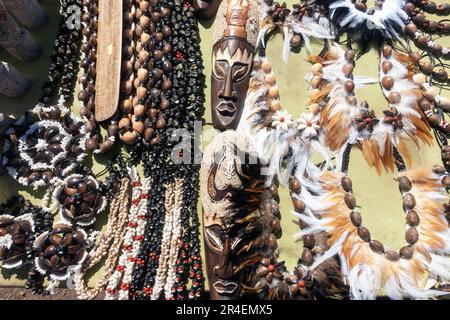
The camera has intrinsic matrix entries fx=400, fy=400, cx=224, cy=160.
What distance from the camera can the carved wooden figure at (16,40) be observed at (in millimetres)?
3047

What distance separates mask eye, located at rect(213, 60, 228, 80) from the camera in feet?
10.7

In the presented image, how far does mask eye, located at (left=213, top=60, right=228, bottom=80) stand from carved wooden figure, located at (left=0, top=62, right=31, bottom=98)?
5.26 ft

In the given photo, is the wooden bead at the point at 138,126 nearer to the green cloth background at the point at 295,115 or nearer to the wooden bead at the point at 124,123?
the wooden bead at the point at 124,123

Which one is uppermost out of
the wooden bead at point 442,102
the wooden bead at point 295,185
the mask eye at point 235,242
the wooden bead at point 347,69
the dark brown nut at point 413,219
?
the wooden bead at point 347,69

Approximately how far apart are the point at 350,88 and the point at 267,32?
0.88 meters

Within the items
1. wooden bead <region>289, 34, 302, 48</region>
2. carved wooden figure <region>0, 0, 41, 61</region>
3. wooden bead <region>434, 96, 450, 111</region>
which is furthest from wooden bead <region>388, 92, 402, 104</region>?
carved wooden figure <region>0, 0, 41, 61</region>

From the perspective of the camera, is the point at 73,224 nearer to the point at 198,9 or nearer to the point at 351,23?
the point at 198,9

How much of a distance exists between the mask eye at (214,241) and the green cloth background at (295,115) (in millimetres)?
589

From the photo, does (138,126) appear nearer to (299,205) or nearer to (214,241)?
(214,241)

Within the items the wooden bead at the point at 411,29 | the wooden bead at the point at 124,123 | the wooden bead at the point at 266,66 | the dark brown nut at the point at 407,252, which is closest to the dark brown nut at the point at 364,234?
the dark brown nut at the point at 407,252

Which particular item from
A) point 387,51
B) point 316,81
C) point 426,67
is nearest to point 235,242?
point 316,81

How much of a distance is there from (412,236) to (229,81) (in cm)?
190

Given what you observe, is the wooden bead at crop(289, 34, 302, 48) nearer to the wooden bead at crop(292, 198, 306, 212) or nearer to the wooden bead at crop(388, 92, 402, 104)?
the wooden bead at crop(388, 92, 402, 104)

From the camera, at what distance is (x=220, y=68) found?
328cm
